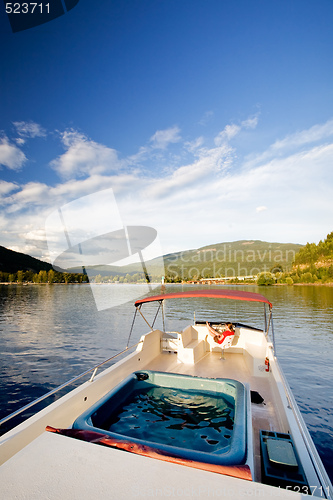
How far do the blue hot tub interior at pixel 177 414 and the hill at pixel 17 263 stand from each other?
13767cm

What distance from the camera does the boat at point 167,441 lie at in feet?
6.58

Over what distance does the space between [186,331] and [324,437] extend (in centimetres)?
435

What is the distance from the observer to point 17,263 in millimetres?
127375

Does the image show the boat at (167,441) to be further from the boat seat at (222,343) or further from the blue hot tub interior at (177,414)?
the boat seat at (222,343)

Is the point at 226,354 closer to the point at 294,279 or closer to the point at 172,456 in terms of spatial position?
the point at 172,456

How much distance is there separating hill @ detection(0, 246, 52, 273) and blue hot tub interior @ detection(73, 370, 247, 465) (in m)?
138

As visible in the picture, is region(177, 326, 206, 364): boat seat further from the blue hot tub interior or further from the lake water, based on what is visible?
the lake water

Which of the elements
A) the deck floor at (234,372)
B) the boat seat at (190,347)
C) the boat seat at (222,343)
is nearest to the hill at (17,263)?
the boat seat at (190,347)

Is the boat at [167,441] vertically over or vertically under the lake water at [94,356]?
over

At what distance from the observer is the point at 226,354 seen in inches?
345

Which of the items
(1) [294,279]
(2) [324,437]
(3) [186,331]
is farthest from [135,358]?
(1) [294,279]

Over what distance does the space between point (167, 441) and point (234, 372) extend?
3.91 m

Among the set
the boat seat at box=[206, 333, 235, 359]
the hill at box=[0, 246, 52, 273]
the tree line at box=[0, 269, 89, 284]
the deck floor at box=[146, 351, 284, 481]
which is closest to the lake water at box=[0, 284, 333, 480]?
the deck floor at box=[146, 351, 284, 481]

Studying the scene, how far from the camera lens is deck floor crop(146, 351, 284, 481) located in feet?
15.3
